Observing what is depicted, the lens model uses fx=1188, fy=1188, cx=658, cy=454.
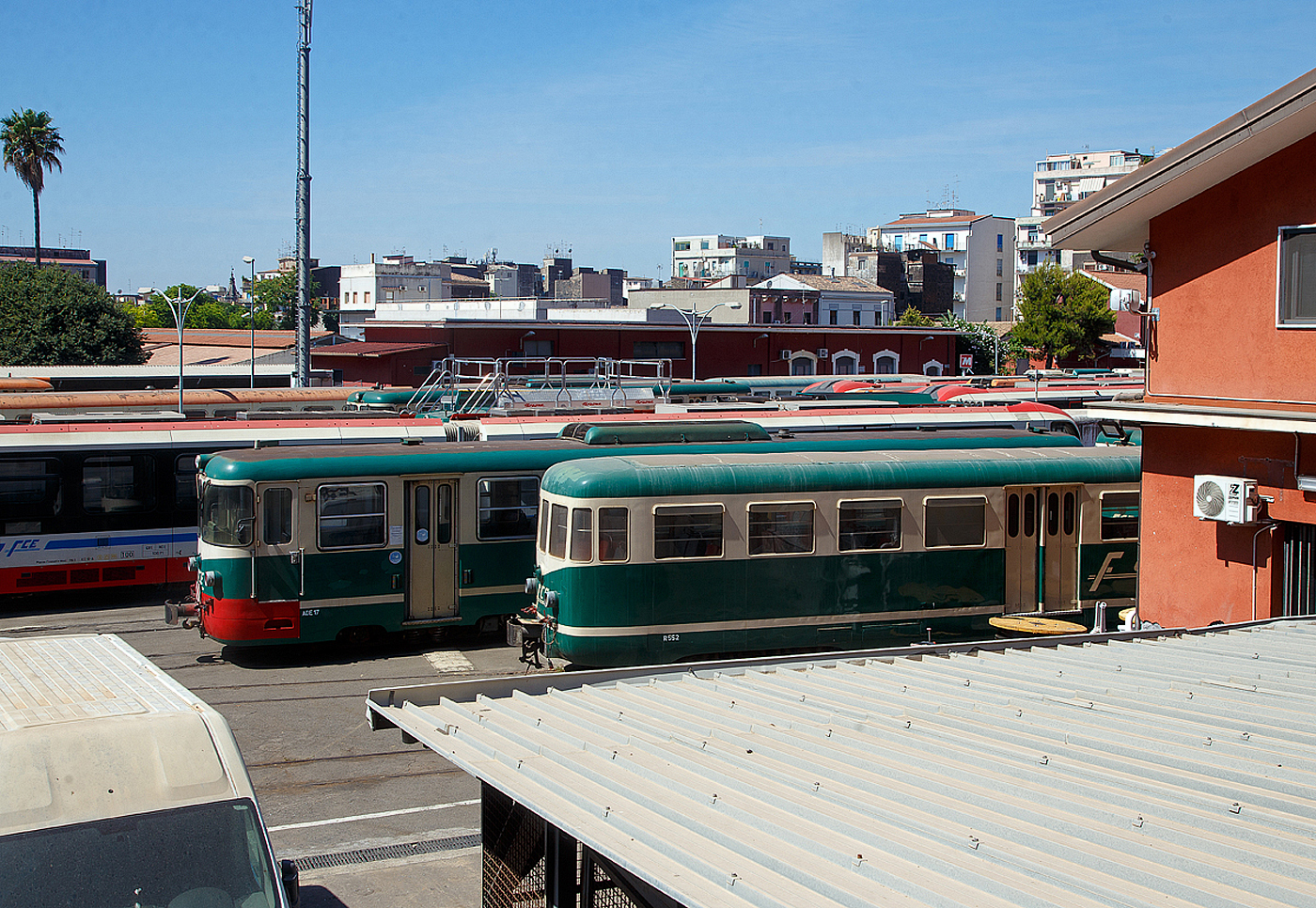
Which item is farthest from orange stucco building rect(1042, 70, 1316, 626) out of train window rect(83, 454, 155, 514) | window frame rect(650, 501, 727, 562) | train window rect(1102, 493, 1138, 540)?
train window rect(83, 454, 155, 514)

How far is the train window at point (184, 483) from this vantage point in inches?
776

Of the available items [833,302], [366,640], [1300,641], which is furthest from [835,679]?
[833,302]

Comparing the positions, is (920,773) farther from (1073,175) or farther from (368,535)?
(1073,175)

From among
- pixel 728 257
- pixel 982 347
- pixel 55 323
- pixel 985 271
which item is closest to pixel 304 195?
pixel 55 323

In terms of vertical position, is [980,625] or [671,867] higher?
[671,867]

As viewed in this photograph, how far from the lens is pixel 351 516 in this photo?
636 inches

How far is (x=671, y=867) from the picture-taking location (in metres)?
4.49

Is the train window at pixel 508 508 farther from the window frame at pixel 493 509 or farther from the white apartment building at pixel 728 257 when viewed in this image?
the white apartment building at pixel 728 257

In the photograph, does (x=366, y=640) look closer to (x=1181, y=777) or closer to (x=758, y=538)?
(x=758, y=538)

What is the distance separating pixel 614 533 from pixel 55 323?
49790 mm

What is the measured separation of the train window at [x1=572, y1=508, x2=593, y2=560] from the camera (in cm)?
1422

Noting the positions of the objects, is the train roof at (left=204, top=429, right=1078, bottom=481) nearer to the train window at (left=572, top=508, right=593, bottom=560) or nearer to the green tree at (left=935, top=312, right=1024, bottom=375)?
the train window at (left=572, top=508, right=593, bottom=560)

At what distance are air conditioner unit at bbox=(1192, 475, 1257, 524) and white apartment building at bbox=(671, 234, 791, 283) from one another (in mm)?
105551

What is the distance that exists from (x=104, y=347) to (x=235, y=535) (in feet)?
150
